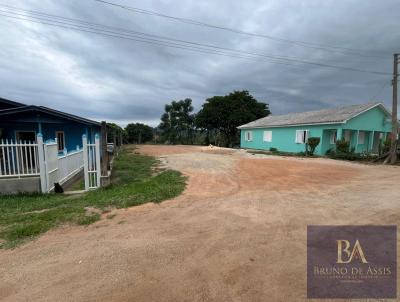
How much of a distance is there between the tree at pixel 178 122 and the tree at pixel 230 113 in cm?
558

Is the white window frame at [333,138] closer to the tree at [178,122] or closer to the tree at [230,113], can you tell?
the tree at [230,113]

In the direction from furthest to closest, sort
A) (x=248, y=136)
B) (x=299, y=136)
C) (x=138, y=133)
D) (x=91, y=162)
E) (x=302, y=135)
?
1. (x=138, y=133)
2. (x=248, y=136)
3. (x=299, y=136)
4. (x=302, y=135)
5. (x=91, y=162)

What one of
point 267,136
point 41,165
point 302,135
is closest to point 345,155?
point 302,135

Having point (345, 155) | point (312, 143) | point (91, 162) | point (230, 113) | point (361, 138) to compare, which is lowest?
point (345, 155)

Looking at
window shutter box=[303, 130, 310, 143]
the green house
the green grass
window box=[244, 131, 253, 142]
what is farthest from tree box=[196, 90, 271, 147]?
the green grass

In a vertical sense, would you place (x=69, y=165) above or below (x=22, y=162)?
below

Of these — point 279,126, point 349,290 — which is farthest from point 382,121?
point 349,290

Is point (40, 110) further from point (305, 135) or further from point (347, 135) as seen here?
point (347, 135)

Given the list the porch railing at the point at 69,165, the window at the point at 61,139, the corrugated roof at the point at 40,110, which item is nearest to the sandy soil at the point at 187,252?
the porch railing at the point at 69,165

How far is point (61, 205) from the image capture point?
211 inches

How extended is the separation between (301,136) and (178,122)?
86.4 ft

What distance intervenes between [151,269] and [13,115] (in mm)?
12046

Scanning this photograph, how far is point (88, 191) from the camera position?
6.89 metres

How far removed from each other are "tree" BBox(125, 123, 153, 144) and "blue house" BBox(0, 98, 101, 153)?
2805cm
